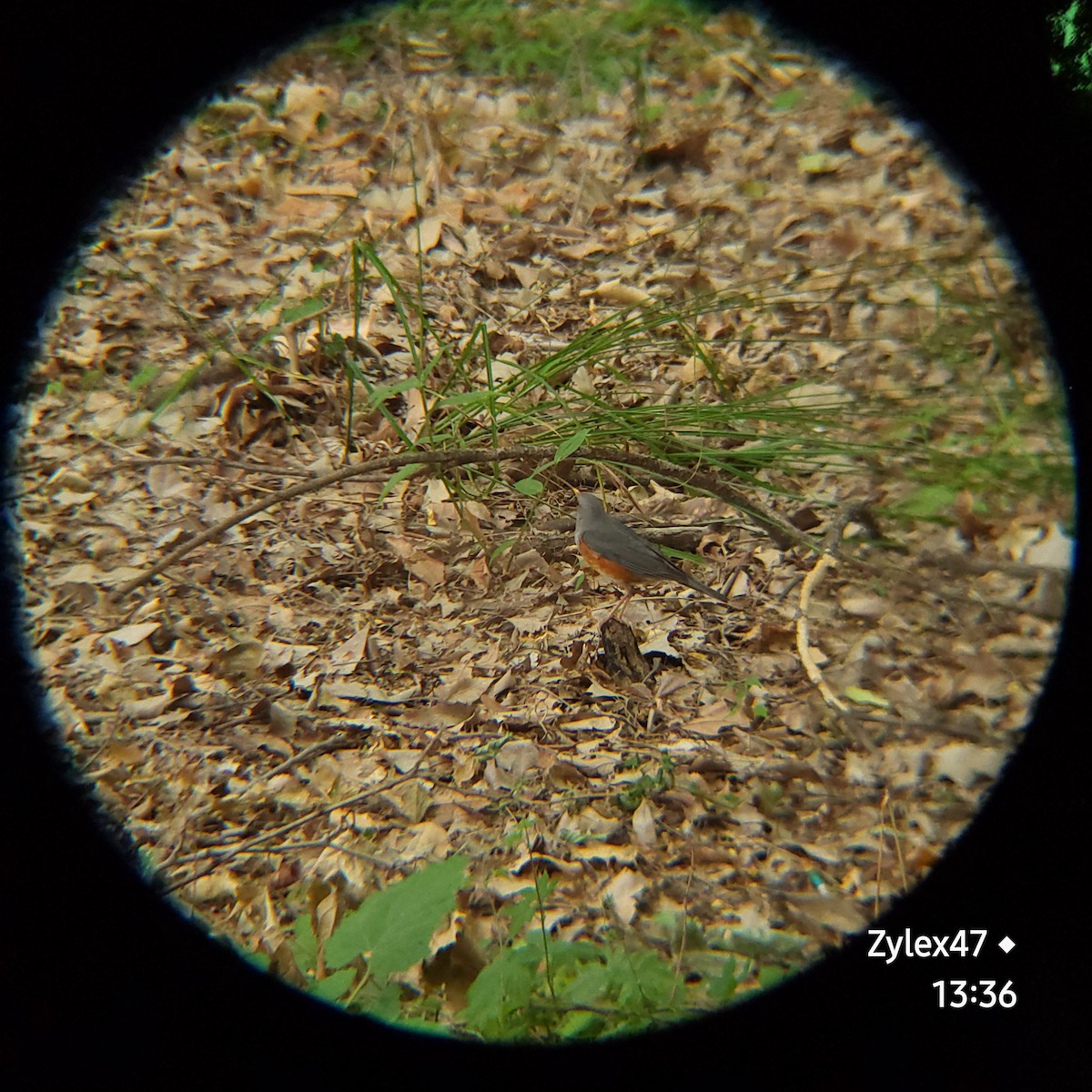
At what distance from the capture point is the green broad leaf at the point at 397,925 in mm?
1436

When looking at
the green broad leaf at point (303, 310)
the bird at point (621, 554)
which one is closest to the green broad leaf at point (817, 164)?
the bird at point (621, 554)

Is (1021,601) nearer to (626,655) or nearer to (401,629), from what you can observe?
(626,655)

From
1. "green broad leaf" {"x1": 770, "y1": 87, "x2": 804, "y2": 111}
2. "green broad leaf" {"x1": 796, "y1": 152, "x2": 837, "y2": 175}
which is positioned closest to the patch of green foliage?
"green broad leaf" {"x1": 796, "y1": 152, "x2": 837, "y2": 175}

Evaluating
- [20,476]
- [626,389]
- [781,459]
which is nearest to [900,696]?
[781,459]

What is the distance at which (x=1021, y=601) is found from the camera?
69.2 inches

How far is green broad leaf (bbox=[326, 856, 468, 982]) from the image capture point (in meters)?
1.44

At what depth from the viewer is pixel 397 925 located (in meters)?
1.48

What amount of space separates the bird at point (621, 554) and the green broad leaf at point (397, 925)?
35.9 inches

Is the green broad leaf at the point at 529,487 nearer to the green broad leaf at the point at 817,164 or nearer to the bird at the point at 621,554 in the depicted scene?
the bird at the point at 621,554

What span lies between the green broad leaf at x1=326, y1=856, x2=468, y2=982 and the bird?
2.99 ft

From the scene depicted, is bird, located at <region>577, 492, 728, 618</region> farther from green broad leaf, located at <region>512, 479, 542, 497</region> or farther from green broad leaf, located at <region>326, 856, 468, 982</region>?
green broad leaf, located at <region>326, 856, 468, 982</region>

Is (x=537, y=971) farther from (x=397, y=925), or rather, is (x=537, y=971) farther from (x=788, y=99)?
(x=788, y=99)

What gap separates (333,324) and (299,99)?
3.97 ft

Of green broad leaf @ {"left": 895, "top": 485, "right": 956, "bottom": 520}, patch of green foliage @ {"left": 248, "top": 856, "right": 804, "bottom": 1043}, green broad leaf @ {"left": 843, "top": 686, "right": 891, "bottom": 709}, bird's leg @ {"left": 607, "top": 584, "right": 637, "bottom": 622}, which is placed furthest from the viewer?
bird's leg @ {"left": 607, "top": 584, "right": 637, "bottom": 622}
